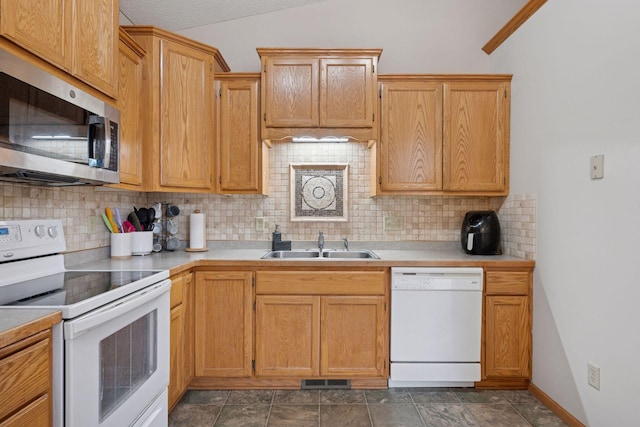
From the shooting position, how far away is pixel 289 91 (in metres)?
2.48

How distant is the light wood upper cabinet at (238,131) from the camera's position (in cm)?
253

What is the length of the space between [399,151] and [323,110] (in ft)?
2.05

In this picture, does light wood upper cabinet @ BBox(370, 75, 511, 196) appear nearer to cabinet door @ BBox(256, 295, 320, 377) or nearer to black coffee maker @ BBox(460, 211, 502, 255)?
black coffee maker @ BBox(460, 211, 502, 255)

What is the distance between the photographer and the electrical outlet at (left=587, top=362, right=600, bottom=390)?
5.61 ft

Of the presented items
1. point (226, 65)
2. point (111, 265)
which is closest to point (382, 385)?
point (111, 265)

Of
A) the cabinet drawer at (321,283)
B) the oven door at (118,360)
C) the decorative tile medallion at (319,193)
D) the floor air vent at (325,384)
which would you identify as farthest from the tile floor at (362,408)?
the decorative tile medallion at (319,193)

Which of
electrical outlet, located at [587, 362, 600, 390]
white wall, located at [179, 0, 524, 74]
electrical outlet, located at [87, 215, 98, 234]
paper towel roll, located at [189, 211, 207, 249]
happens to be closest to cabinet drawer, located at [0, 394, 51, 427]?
electrical outlet, located at [87, 215, 98, 234]

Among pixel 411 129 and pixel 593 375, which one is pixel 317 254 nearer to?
pixel 411 129

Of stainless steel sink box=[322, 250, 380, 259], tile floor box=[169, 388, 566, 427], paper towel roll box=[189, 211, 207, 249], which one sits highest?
paper towel roll box=[189, 211, 207, 249]

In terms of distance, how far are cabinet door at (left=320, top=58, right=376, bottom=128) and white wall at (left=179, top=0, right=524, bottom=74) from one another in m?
0.52

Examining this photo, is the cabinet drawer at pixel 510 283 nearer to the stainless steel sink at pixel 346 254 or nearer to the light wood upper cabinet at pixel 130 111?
the stainless steel sink at pixel 346 254

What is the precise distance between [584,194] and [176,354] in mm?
2365

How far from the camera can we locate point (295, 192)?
2854 mm

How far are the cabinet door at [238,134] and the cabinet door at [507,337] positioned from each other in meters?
1.83
